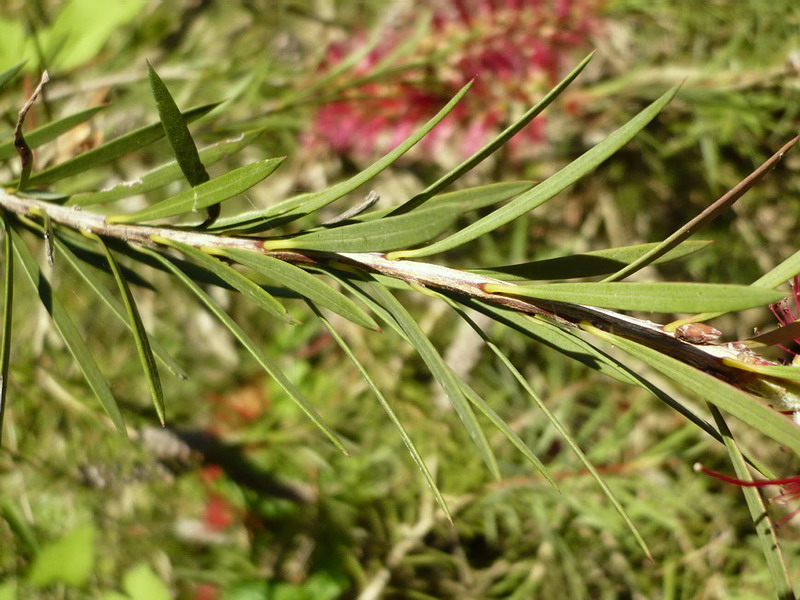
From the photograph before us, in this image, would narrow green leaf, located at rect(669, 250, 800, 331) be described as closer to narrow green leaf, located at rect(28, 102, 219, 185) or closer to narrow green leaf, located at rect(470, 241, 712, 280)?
narrow green leaf, located at rect(470, 241, 712, 280)

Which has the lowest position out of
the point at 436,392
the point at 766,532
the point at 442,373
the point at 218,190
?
the point at 436,392

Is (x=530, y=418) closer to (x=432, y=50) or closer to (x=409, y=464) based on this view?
(x=409, y=464)

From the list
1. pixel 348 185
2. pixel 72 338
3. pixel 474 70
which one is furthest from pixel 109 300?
pixel 474 70

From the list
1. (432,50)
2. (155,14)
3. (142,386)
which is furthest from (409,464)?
(155,14)

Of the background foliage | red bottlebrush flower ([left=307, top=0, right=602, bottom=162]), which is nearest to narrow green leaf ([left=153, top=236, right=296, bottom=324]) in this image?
the background foliage

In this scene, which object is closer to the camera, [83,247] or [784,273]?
[784,273]

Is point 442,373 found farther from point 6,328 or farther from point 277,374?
point 6,328
